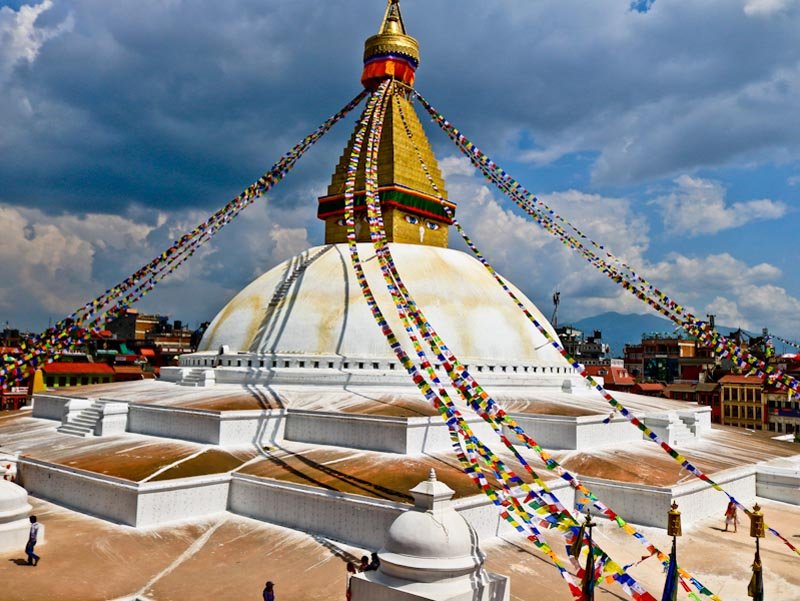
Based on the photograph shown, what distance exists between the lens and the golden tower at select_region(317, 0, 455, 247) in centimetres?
2105

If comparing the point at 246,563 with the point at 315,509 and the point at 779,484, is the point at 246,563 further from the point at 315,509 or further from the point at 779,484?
the point at 779,484

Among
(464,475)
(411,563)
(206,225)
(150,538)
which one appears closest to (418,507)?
(411,563)

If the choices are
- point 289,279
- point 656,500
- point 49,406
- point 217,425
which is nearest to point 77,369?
point 49,406

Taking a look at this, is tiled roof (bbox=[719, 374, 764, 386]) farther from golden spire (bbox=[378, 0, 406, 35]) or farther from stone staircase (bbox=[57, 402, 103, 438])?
stone staircase (bbox=[57, 402, 103, 438])

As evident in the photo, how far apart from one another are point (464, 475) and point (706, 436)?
391 inches

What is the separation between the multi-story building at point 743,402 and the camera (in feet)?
131

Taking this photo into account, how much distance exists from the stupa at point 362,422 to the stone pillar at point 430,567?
3cm

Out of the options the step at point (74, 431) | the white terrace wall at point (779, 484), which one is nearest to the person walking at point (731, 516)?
the white terrace wall at point (779, 484)

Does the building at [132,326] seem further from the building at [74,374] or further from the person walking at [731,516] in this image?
the person walking at [731,516]

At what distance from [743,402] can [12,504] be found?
40506 millimetres

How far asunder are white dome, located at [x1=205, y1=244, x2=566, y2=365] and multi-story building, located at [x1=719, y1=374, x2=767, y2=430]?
25956 millimetres

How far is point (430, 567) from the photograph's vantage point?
23.0 feet

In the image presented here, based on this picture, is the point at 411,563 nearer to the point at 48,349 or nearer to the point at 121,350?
the point at 48,349

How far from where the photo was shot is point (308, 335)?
1794 centimetres
